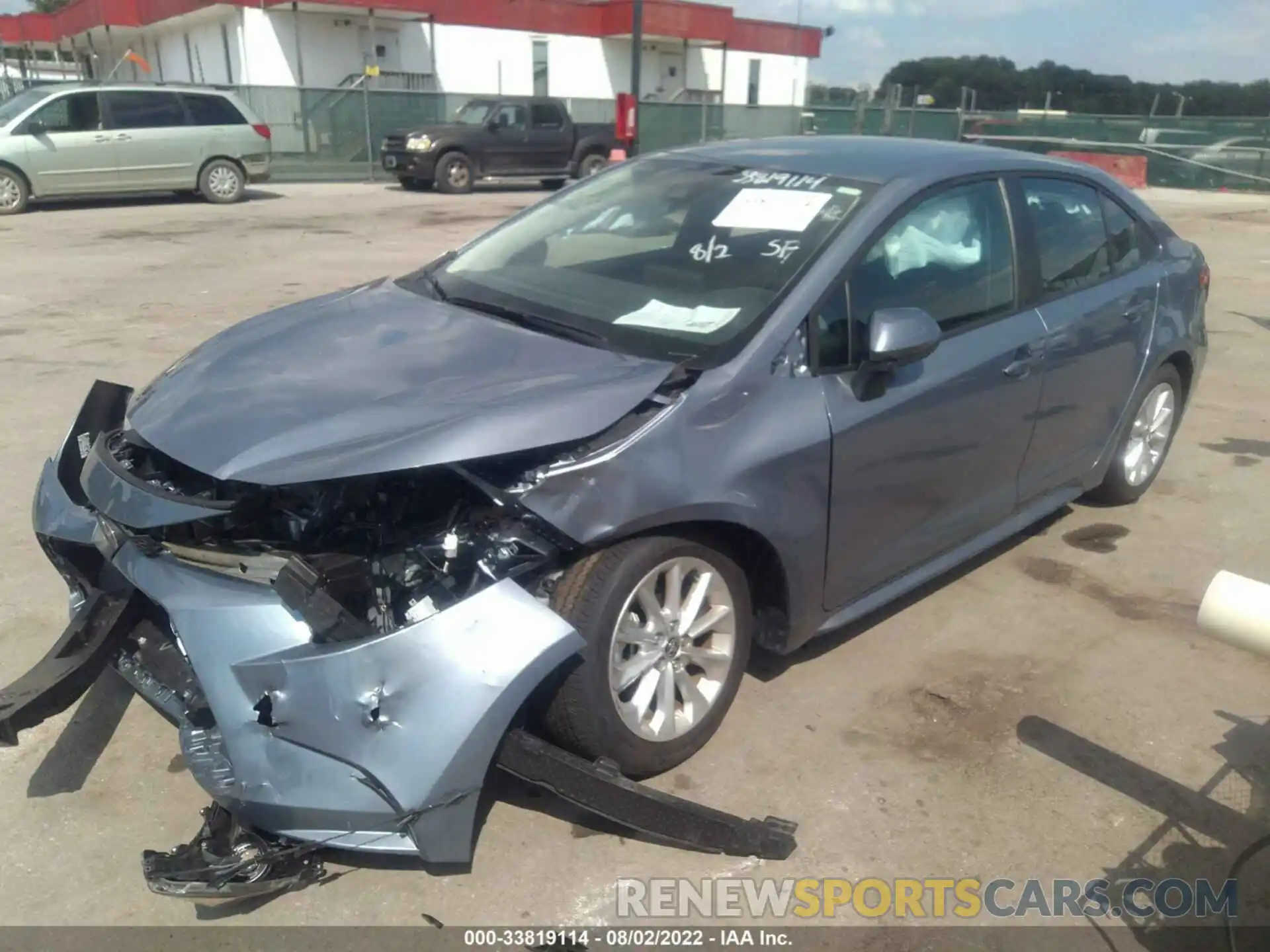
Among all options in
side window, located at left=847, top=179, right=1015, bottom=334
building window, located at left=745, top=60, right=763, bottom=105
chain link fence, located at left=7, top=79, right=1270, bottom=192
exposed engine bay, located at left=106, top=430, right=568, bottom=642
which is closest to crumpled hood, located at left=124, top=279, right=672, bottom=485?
exposed engine bay, located at left=106, top=430, right=568, bottom=642

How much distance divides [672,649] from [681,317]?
3.31 ft

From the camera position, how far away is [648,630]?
9.33ft

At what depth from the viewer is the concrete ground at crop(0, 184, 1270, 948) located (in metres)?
2.64

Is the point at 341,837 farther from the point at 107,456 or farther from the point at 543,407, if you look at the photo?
the point at 107,456

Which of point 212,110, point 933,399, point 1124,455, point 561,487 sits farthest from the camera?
point 212,110

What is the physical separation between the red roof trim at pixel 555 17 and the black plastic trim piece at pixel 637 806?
88.0 ft

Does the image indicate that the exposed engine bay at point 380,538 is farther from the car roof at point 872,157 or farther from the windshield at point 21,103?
the windshield at point 21,103

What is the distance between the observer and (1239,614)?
2.03m

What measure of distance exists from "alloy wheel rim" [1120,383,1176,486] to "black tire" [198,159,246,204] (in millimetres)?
15650

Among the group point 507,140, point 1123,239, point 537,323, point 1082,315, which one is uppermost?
point 1123,239

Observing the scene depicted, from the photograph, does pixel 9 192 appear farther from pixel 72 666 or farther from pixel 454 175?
pixel 72 666

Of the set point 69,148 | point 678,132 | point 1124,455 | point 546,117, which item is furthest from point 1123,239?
point 678,132

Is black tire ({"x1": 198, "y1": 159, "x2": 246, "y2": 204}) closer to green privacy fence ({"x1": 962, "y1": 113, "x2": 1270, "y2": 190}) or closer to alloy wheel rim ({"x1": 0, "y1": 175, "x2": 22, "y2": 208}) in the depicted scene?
alloy wheel rim ({"x1": 0, "y1": 175, "x2": 22, "y2": 208})

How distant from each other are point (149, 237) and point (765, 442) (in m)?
12.6
